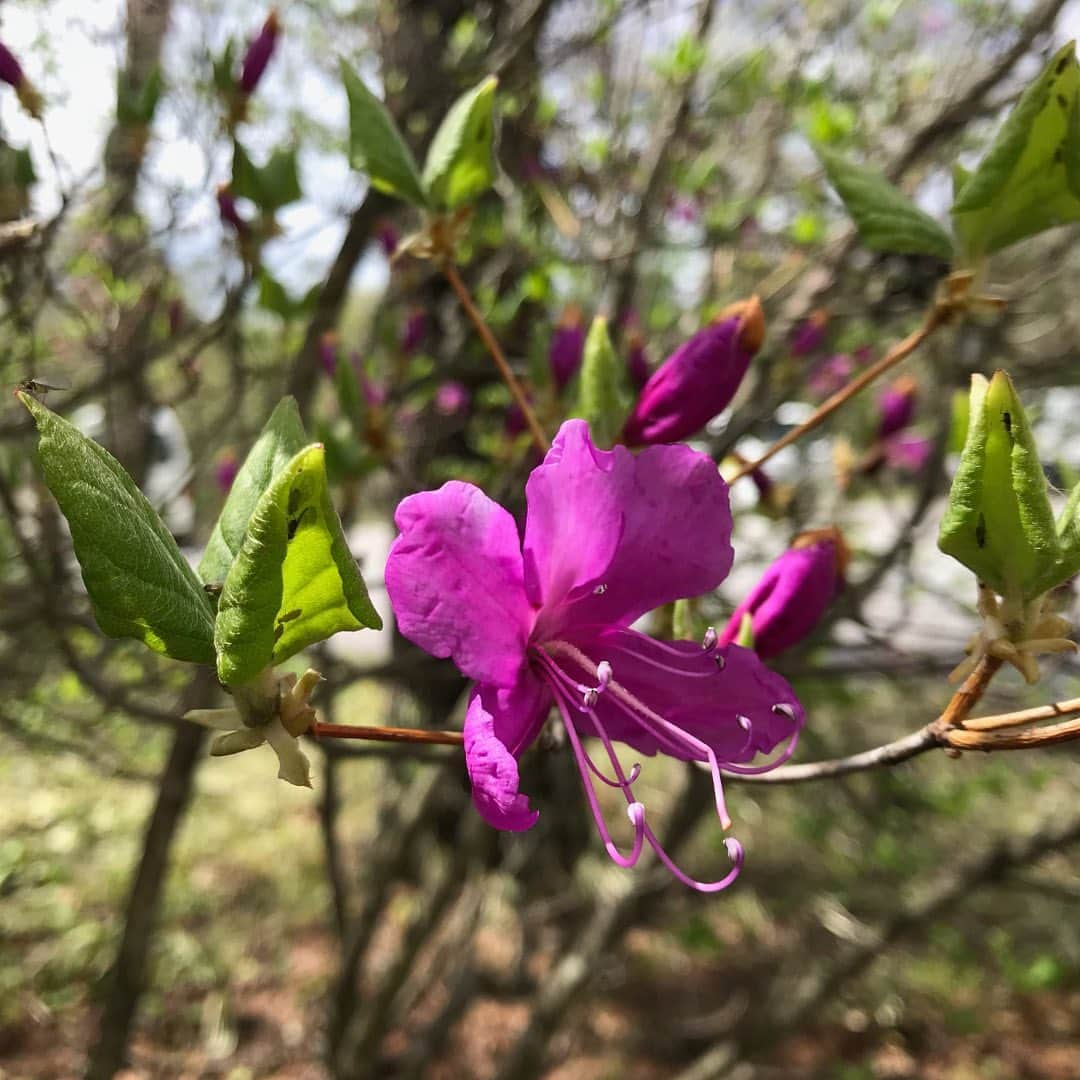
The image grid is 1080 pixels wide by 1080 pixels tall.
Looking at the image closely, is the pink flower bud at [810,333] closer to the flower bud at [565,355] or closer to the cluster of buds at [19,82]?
the flower bud at [565,355]

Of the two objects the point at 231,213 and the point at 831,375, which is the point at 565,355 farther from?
the point at 831,375

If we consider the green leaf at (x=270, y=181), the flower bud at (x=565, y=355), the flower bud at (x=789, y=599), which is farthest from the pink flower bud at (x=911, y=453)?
the green leaf at (x=270, y=181)

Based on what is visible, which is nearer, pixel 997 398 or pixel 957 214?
pixel 997 398

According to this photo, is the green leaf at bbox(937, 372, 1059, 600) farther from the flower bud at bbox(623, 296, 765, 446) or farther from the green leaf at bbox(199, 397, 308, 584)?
the green leaf at bbox(199, 397, 308, 584)

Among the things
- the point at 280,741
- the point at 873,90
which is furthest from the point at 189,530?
the point at 873,90

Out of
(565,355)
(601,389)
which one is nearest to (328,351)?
(565,355)

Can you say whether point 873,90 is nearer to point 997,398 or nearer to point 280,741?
point 997,398
